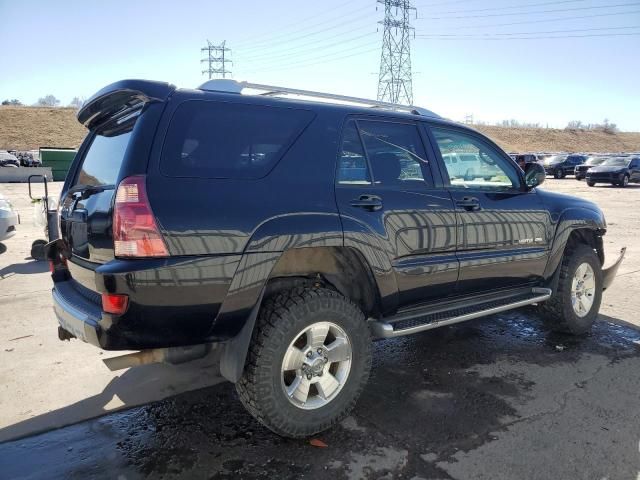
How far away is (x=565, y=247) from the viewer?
5012 mm

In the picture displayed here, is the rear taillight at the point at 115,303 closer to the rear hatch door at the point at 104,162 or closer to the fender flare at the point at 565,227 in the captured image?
the rear hatch door at the point at 104,162

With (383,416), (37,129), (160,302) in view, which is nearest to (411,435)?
(383,416)

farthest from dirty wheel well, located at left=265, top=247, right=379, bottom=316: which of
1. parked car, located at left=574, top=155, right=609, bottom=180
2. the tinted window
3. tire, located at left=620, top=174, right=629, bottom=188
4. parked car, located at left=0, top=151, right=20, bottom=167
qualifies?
parked car, located at left=0, top=151, right=20, bottom=167

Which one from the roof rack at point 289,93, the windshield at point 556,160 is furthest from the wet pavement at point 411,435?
the windshield at point 556,160

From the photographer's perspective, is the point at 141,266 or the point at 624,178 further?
the point at 624,178

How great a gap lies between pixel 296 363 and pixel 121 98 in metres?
1.82

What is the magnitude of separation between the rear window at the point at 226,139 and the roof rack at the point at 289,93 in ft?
0.56

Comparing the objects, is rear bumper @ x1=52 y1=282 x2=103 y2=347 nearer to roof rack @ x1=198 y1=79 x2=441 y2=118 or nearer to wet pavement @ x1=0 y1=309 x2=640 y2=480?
wet pavement @ x1=0 y1=309 x2=640 y2=480

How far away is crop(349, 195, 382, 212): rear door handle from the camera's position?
3252mm

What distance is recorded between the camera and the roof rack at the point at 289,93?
308 centimetres

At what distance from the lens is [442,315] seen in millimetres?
3764

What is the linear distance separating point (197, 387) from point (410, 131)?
2428 millimetres

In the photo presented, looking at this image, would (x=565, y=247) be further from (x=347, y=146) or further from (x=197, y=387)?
(x=197, y=387)

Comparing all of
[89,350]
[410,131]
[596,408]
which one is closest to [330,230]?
[410,131]
